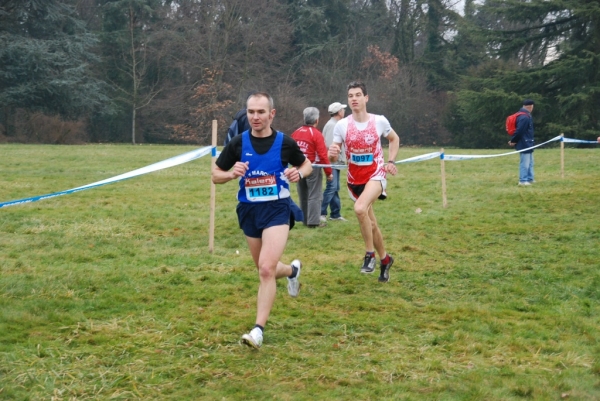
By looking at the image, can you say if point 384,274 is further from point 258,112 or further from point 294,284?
point 258,112

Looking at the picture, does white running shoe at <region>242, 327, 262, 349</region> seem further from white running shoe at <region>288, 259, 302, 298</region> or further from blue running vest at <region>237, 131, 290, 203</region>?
white running shoe at <region>288, 259, 302, 298</region>

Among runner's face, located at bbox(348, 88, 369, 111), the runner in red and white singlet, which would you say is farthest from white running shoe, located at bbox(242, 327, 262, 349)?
runner's face, located at bbox(348, 88, 369, 111)

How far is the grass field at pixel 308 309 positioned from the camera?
503 centimetres

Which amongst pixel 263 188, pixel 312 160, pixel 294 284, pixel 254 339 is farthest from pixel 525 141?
pixel 254 339

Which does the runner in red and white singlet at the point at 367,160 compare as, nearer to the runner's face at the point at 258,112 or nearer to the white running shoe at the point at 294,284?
the white running shoe at the point at 294,284

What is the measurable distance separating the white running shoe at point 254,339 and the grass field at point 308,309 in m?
0.09

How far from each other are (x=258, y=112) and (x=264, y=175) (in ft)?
1.62

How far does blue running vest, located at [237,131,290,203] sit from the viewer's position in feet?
19.9

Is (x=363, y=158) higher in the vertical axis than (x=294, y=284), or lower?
higher

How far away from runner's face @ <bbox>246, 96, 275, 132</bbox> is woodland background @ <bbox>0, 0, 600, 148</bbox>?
34074 mm

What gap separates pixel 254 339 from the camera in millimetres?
5590

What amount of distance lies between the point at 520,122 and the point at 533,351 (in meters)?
12.4

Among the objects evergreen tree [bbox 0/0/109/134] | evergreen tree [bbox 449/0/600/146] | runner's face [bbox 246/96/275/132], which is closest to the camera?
runner's face [bbox 246/96/275/132]

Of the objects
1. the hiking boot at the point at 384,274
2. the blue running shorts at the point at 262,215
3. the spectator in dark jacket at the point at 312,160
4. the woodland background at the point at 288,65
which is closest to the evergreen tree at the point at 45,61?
the woodland background at the point at 288,65
